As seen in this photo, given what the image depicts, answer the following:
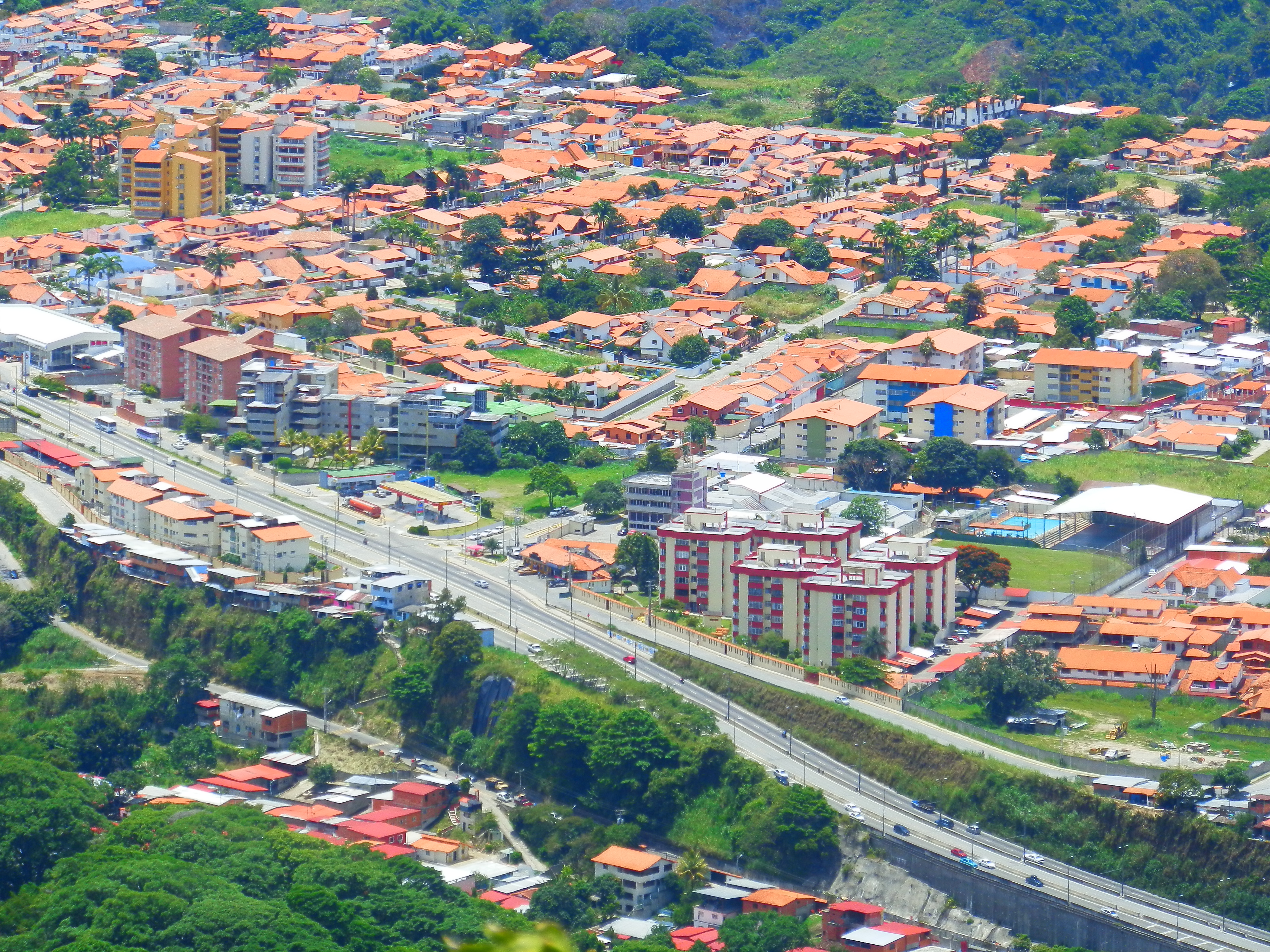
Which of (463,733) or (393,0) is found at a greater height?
(393,0)

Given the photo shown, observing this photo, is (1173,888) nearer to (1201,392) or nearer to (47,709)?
(47,709)

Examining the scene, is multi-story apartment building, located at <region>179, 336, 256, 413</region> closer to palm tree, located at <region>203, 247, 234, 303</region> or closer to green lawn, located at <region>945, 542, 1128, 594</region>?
palm tree, located at <region>203, 247, 234, 303</region>

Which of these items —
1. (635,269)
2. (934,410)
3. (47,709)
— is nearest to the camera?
(47,709)

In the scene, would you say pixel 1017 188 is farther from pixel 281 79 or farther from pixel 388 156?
pixel 281 79

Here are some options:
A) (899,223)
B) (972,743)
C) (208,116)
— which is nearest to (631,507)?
(972,743)

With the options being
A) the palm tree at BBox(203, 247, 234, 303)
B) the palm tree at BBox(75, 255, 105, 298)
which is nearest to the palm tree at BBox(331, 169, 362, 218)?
the palm tree at BBox(203, 247, 234, 303)

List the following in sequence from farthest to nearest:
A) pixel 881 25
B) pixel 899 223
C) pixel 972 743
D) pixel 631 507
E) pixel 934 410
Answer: pixel 881 25
pixel 899 223
pixel 934 410
pixel 631 507
pixel 972 743

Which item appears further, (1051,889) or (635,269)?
(635,269)

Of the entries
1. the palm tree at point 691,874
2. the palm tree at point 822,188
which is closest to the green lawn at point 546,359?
the palm tree at point 822,188
